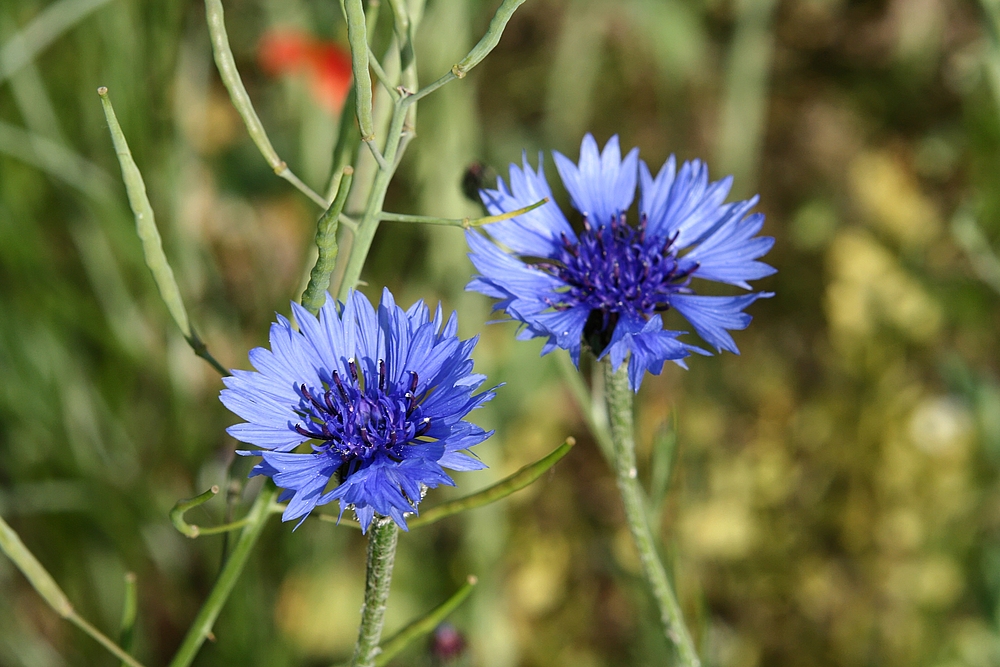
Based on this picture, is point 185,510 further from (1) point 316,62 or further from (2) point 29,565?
(1) point 316,62

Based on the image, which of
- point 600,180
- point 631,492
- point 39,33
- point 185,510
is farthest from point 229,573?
point 39,33

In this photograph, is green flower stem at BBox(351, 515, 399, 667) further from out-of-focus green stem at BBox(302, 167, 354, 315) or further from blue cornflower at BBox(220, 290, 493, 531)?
out-of-focus green stem at BBox(302, 167, 354, 315)

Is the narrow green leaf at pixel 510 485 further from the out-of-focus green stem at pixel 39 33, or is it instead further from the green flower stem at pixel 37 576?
the out-of-focus green stem at pixel 39 33

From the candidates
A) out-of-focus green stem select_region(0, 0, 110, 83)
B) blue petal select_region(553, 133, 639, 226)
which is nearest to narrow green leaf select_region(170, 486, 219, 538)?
blue petal select_region(553, 133, 639, 226)

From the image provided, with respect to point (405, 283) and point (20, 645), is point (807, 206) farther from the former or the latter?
point (20, 645)

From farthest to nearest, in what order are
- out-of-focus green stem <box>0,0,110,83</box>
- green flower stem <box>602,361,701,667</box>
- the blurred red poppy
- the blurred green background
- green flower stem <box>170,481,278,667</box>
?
the blurred red poppy
the blurred green background
out-of-focus green stem <box>0,0,110,83</box>
green flower stem <box>602,361,701,667</box>
green flower stem <box>170,481,278,667</box>

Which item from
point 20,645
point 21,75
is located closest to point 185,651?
point 20,645
